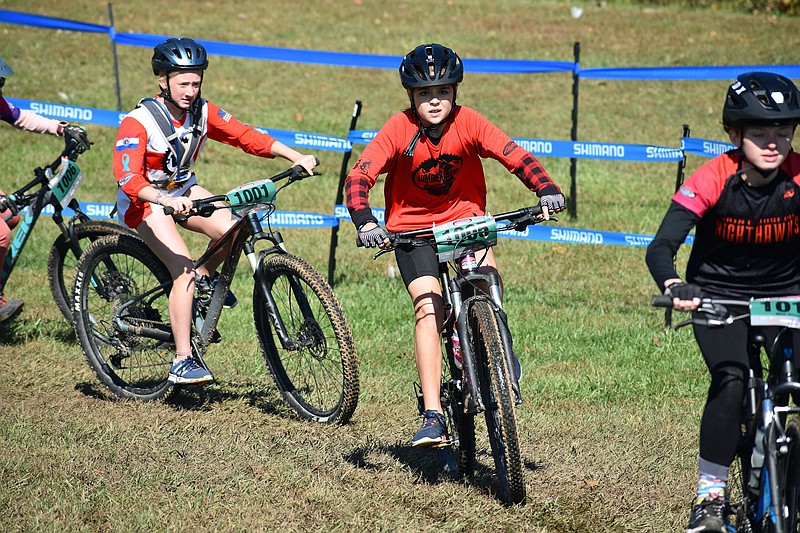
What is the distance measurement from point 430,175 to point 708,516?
2.39 m

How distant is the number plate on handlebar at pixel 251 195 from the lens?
20.4 feet

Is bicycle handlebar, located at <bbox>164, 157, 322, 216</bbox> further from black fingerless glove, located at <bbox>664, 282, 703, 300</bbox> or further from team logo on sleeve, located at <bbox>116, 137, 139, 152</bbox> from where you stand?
black fingerless glove, located at <bbox>664, 282, 703, 300</bbox>

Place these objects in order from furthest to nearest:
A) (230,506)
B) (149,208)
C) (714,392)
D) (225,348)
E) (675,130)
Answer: (675,130) < (225,348) < (149,208) < (230,506) < (714,392)

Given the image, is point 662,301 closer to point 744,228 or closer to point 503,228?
point 744,228

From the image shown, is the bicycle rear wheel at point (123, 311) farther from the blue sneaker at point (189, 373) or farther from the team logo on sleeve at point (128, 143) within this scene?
the team logo on sleeve at point (128, 143)

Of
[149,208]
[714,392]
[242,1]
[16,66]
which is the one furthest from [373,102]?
[714,392]

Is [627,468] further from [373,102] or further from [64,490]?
[373,102]

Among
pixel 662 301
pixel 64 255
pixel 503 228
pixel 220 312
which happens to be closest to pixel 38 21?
pixel 64 255

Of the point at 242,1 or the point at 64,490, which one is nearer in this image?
the point at 64,490

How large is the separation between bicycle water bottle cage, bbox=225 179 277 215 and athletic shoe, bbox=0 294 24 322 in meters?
2.68

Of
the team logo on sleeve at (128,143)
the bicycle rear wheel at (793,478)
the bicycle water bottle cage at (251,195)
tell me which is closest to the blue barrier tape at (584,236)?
the bicycle water bottle cage at (251,195)

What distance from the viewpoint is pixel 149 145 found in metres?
6.50

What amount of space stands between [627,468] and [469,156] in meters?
1.98

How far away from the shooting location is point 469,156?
5859 millimetres
